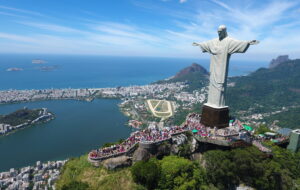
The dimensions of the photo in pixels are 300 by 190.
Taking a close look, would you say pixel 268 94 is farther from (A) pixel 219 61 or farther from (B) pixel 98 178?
(B) pixel 98 178

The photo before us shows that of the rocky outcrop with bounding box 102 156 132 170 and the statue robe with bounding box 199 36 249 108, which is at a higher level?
the statue robe with bounding box 199 36 249 108

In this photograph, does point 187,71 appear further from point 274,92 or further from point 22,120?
point 22,120

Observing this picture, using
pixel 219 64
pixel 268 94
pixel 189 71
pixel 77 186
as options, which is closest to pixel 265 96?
pixel 268 94

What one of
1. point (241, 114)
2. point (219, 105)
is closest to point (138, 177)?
point (219, 105)

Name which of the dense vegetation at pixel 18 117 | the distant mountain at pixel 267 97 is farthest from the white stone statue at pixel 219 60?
the dense vegetation at pixel 18 117

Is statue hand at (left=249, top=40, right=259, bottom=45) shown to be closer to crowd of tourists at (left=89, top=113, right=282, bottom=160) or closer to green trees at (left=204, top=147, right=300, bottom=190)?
crowd of tourists at (left=89, top=113, right=282, bottom=160)

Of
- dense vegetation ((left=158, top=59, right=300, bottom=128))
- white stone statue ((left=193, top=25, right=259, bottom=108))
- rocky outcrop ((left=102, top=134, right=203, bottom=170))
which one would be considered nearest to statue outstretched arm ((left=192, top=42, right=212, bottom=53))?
white stone statue ((left=193, top=25, right=259, bottom=108))
